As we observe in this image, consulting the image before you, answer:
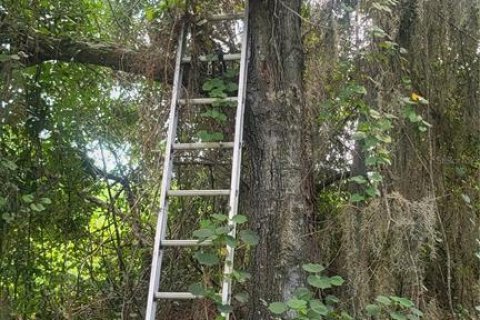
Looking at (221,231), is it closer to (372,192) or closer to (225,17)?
(372,192)

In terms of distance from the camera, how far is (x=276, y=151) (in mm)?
2961


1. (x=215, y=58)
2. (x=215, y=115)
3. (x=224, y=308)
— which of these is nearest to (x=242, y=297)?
(x=224, y=308)

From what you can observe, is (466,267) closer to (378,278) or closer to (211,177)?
(378,278)

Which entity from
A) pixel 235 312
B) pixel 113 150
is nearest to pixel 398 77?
pixel 235 312

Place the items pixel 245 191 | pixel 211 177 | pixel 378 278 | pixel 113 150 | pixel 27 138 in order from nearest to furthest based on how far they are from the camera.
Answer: pixel 378 278 < pixel 245 191 < pixel 211 177 < pixel 27 138 < pixel 113 150

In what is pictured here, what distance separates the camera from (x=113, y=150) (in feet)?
14.7

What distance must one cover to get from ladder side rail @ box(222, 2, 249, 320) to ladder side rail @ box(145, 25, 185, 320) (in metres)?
0.34

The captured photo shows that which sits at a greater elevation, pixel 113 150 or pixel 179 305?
pixel 113 150

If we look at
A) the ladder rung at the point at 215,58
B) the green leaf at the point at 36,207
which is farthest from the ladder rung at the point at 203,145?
the green leaf at the point at 36,207

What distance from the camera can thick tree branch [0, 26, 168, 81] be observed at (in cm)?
351

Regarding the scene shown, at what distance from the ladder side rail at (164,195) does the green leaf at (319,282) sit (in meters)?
0.71

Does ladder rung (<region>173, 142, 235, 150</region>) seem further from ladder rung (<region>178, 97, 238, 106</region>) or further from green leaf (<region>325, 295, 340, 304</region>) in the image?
green leaf (<region>325, 295, 340, 304</region>)

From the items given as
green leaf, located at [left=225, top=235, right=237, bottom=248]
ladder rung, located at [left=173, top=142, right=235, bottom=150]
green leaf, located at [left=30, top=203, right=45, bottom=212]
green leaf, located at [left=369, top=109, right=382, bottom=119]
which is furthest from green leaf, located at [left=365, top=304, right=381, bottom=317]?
green leaf, located at [left=30, top=203, right=45, bottom=212]

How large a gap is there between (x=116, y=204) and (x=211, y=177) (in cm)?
159
